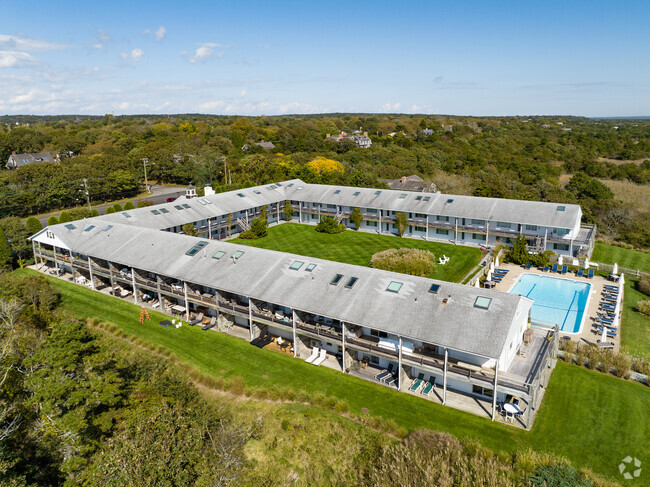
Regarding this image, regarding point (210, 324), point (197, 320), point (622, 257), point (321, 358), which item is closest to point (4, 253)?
point (197, 320)

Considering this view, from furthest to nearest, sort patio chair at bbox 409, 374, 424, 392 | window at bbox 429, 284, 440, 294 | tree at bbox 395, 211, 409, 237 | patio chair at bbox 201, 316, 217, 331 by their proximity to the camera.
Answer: tree at bbox 395, 211, 409, 237, patio chair at bbox 201, 316, 217, 331, window at bbox 429, 284, 440, 294, patio chair at bbox 409, 374, 424, 392

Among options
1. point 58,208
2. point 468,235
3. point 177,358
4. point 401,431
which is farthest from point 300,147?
point 401,431

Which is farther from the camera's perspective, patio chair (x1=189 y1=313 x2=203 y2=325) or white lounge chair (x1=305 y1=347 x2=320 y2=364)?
patio chair (x1=189 y1=313 x2=203 y2=325)

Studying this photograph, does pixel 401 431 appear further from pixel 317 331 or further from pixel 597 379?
pixel 597 379

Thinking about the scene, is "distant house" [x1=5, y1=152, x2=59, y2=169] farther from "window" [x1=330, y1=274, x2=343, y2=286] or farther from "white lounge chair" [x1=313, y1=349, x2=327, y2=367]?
"white lounge chair" [x1=313, y1=349, x2=327, y2=367]

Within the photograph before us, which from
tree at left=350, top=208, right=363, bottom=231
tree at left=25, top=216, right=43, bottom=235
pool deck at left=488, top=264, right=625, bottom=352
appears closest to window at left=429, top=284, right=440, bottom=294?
pool deck at left=488, top=264, right=625, bottom=352

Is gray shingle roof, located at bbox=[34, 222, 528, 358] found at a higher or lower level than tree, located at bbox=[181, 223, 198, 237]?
higher

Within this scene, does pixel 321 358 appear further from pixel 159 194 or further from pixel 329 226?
pixel 159 194

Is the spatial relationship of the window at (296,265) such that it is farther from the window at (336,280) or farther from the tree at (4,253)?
the tree at (4,253)
